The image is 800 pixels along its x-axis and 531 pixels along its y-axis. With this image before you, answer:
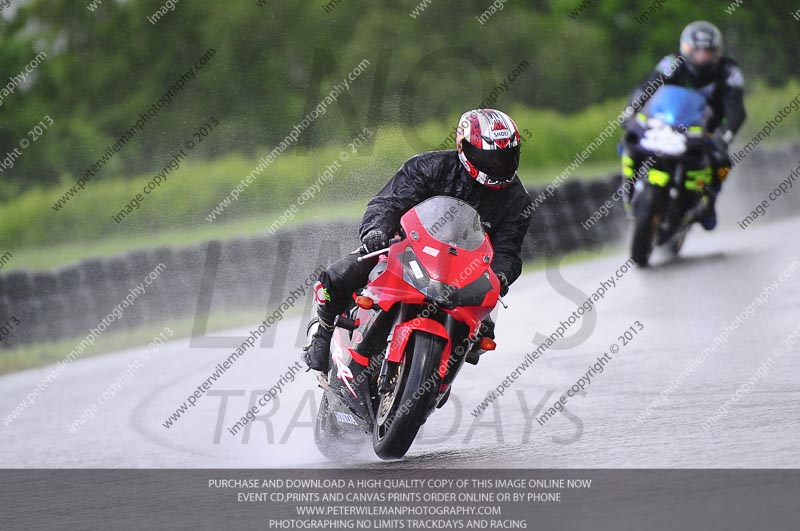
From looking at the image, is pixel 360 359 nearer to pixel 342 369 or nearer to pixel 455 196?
pixel 342 369

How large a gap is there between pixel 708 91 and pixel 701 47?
0.54m

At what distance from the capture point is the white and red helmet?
256 inches

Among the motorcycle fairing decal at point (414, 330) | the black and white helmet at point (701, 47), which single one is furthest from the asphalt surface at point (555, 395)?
the black and white helmet at point (701, 47)

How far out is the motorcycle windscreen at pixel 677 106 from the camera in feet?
41.0

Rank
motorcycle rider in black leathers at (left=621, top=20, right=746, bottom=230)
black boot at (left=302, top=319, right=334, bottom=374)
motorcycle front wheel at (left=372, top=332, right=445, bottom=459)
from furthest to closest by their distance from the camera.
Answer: motorcycle rider in black leathers at (left=621, top=20, right=746, bottom=230) < black boot at (left=302, top=319, right=334, bottom=374) < motorcycle front wheel at (left=372, top=332, right=445, bottom=459)

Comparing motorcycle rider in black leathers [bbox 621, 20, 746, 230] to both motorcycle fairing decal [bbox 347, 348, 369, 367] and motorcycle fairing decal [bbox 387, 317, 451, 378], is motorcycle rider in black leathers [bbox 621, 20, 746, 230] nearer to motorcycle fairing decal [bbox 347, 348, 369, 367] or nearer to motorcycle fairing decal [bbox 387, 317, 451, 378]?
motorcycle fairing decal [bbox 347, 348, 369, 367]

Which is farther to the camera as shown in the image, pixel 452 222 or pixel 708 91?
pixel 708 91

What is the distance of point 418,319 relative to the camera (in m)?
6.16

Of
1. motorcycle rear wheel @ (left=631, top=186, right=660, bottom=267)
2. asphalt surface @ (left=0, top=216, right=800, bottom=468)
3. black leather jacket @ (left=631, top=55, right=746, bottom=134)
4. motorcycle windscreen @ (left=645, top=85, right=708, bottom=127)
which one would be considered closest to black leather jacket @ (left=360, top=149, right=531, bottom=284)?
asphalt surface @ (left=0, top=216, right=800, bottom=468)

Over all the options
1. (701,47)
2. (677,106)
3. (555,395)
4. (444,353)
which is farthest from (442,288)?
(701,47)

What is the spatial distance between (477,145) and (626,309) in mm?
5340

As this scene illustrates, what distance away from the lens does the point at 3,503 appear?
681 centimetres

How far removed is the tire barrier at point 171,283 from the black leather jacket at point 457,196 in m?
6.43

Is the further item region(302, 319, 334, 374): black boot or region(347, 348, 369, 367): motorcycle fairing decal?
region(302, 319, 334, 374): black boot
